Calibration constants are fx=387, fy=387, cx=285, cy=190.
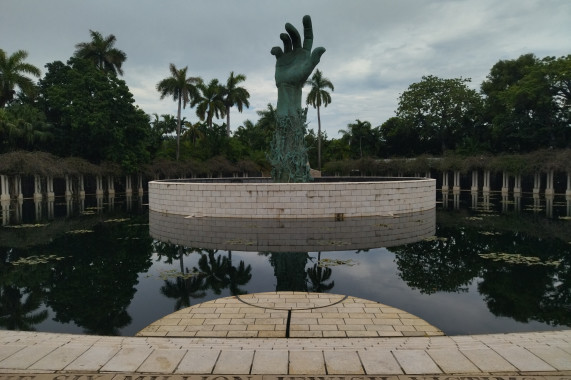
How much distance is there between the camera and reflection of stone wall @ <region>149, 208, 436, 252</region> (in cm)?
1163

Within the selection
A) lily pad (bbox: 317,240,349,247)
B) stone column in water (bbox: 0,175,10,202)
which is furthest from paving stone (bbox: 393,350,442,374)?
stone column in water (bbox: 0,175,10,202)

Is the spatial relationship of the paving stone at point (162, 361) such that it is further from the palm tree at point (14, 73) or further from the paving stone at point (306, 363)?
the palm tree at point (14, 73)

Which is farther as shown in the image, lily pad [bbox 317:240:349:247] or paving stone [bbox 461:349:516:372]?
lily pad [bbox 317:240:349:247]

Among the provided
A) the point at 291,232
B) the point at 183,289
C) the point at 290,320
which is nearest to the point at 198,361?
the point at 290,320

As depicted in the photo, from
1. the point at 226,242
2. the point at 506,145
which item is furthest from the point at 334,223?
the point at 506,145

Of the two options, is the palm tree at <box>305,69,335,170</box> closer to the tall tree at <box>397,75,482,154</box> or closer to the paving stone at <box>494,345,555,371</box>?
the tall tree at <box>397,75,482,154</box>

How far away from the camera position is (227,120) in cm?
5169

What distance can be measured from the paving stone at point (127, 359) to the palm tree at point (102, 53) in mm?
42477

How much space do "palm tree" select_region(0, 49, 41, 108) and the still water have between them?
23.8 m

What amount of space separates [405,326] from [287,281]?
3.04 m

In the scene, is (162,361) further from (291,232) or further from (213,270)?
(291,232)

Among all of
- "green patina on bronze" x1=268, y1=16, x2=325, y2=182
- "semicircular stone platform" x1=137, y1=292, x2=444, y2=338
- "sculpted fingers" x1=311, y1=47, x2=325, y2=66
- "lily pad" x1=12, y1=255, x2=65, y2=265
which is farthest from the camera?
"green patina on bronze" x1=268, y1=16, x2=325, y2=182

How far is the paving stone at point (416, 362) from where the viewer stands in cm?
420

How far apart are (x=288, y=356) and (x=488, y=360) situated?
2.28m
